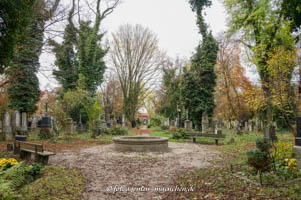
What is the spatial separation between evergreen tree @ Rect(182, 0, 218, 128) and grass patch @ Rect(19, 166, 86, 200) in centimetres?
1740

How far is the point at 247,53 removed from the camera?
1928 centimetres

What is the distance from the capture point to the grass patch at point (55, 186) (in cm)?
426

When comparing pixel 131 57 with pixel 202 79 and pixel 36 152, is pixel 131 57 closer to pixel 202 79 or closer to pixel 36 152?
pixel 202 79

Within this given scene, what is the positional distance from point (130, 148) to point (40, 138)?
24.6ft

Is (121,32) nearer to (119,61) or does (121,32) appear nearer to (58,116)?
(119,61)

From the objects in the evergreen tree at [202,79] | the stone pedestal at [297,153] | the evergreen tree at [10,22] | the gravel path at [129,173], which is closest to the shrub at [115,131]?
the evergreen tree at [202,79]

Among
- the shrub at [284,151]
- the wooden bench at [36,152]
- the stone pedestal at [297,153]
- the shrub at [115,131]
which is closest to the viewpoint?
the stone pedestal at [297,153]

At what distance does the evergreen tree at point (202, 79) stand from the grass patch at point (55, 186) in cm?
1740

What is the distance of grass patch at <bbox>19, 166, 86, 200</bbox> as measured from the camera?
4258 millimetres

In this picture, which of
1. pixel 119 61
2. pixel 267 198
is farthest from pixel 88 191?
pixel 119 61

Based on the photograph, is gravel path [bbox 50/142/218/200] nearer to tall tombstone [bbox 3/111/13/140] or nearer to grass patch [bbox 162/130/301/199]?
grass patch [bbox 162/130/301/199]

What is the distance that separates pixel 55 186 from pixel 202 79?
19514 mm

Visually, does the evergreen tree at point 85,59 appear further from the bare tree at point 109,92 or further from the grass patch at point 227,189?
the grass patch at point 227,189

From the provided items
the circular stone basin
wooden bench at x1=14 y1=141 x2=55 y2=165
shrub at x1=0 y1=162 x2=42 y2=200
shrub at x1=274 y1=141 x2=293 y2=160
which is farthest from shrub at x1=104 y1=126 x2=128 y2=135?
shrub at x1=274 y1=141 x2=293 y2=160
